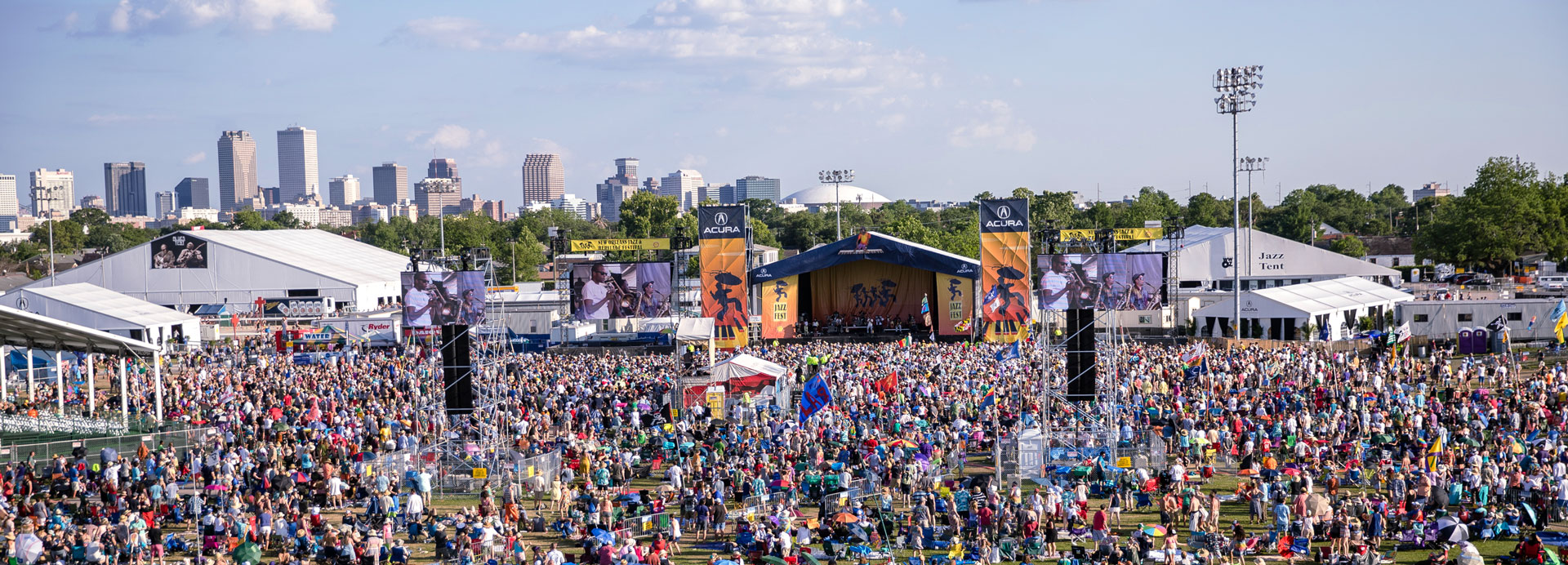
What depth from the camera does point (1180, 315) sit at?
4672cm

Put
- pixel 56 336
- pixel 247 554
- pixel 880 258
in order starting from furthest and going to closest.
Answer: pixel 880 258 < pixel 56 336 < pixel 247 554

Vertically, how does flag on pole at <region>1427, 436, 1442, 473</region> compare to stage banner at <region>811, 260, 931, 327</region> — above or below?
below

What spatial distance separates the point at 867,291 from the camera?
5081cm

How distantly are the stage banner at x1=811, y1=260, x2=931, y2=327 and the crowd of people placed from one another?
19.5 m

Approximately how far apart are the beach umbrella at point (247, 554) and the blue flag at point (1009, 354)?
18.6 meters

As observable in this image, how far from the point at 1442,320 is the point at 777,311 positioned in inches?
923

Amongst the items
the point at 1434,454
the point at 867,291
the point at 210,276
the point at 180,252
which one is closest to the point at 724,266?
the point at 867,291

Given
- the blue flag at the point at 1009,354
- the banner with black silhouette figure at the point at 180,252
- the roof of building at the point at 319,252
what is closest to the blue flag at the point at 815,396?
the blue flag at the point at 1009,354

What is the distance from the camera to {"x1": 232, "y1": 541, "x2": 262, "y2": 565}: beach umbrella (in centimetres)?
1588

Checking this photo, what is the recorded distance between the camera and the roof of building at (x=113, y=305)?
144 ft

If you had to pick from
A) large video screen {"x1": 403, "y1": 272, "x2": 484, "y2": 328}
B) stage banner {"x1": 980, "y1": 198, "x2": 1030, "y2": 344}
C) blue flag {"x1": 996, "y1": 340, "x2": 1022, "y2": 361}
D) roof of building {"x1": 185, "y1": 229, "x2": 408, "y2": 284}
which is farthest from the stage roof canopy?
large video screen {"x1": 403, "y1": 272, "x2": 484, "y2": 328}

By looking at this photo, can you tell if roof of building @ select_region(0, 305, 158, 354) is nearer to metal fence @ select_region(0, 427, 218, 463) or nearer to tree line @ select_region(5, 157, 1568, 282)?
metal fence @ select_region(0, 427, 218, 463)

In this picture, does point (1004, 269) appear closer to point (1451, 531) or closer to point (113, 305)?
point (1451, 531)

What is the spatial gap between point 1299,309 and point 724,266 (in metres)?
19.2
